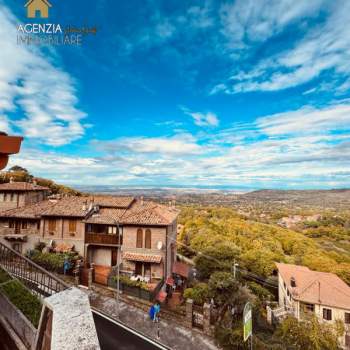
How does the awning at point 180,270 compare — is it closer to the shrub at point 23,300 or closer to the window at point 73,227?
the window at point 73,227

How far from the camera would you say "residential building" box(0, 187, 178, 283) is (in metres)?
23.9

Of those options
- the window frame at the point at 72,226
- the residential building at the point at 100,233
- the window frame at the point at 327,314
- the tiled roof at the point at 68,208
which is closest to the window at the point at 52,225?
the residential building at the point at 100,233

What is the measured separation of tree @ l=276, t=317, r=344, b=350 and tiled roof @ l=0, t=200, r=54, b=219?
82.9 ft

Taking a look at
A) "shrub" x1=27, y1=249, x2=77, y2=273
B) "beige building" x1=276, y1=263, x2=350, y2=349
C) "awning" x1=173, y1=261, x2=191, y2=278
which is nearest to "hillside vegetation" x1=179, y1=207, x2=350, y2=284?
"beige building" x1=276, y1=263, x2=350, y2=349

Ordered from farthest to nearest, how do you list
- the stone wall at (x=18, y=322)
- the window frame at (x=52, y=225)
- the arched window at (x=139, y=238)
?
the window frame at (x=52, y=225), the arched window at (x=139, y=238), the stone wall at (x=18, y=322)

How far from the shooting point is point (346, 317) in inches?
1033

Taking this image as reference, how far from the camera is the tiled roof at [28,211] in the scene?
26.5m

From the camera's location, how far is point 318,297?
90.3 ft

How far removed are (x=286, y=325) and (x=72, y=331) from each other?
63.4 ft

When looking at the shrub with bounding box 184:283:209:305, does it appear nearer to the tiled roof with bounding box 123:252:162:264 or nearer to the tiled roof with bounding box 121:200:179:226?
the tiled roof with bounding box 123:252:162:264

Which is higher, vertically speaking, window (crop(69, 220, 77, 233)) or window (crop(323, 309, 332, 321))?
window (crop(69, 220, 77, 233))

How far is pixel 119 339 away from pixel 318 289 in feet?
84.1

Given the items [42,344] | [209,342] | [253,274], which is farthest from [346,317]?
[42,344]

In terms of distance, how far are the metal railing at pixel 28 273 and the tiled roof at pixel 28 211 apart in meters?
20.6
